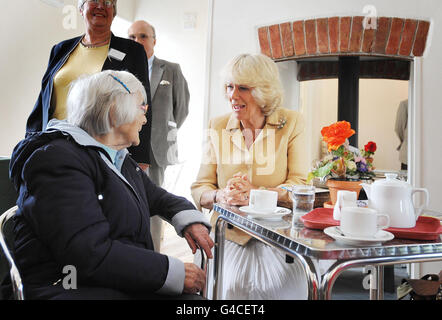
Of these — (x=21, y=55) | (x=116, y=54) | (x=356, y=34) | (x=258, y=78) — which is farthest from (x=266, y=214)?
(x=21, y=55)

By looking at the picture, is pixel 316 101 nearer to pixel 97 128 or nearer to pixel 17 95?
pixel 97 128

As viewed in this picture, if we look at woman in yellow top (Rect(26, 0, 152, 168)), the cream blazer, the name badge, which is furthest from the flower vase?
the name badge

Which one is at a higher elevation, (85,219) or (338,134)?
(338,134)

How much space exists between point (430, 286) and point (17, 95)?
2.76m

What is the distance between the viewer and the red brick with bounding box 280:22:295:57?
2354 millimetres

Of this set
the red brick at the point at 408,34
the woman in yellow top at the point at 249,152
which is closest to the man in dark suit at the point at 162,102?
the woman in yellow top at the point at 249,152

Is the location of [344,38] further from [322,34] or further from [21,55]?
[21,55]

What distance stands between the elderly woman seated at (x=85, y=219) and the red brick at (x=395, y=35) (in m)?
1.85

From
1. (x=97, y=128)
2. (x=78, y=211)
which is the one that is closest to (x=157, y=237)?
(x=97, y=128)

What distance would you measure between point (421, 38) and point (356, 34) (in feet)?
1.24

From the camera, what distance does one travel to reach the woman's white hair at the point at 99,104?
0.94 m

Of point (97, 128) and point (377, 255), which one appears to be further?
point (97, 128)

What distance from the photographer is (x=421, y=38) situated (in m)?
2.09
